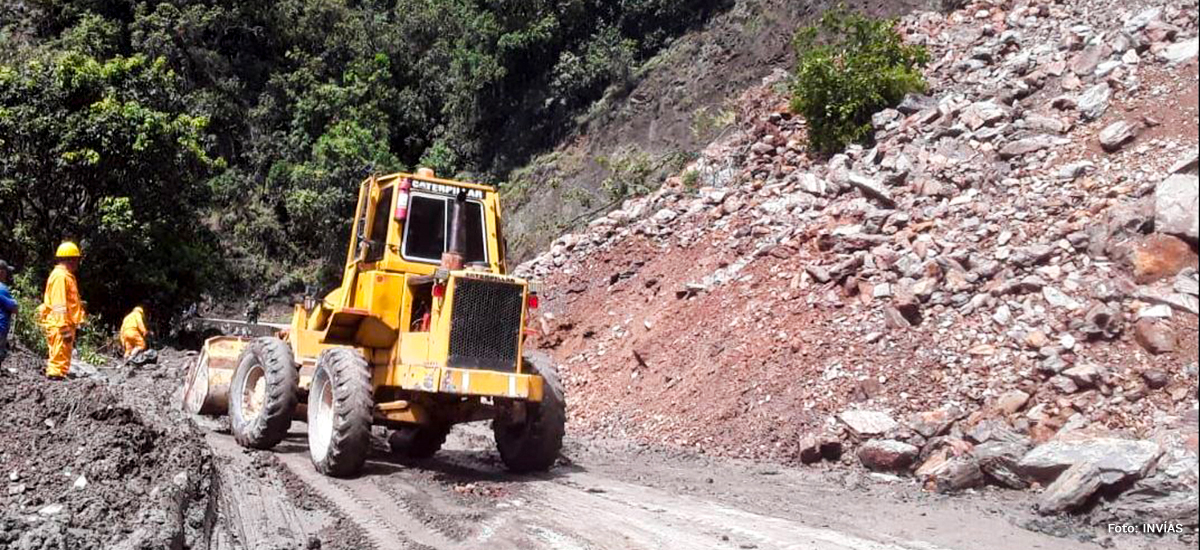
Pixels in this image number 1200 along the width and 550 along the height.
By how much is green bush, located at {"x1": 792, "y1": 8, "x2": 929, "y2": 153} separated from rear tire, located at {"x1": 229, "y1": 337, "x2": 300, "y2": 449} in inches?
393

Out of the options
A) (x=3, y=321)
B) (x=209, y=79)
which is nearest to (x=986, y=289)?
(x=3, y=321)

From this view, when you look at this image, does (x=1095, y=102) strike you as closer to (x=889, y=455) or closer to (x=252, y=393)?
(x=889, y=455)

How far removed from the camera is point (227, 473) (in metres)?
8.26

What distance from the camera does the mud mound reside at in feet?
17.8

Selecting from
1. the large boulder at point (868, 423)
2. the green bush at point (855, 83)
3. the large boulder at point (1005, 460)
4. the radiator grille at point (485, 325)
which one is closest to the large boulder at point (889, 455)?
the large boulder at point (868, 423)

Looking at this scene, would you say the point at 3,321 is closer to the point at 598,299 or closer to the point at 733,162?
the point at 598,299

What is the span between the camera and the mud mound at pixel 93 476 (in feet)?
17.8

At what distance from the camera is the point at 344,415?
804 centimetres

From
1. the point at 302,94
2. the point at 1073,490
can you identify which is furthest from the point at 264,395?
the point at 302,94

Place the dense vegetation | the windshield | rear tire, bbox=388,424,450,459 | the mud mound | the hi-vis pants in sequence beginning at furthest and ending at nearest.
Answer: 1. the dense vegetation
2. the hi-vis pants
3. rear tire, bbox=388,424,450,459
4. the windshield
5. the mud mound

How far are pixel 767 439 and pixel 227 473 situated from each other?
535 centimetres

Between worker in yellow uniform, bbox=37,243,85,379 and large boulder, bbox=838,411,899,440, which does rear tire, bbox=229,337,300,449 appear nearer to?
worker in yellow uniform, bbox=37,243,85,379

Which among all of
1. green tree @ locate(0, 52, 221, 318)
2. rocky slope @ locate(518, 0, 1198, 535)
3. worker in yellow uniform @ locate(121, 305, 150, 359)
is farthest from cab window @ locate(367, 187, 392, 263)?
green tree @ locate(0, 52, 221, 318)

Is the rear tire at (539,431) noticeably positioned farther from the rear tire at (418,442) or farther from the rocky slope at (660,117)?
the rocky slope at (660,117)
